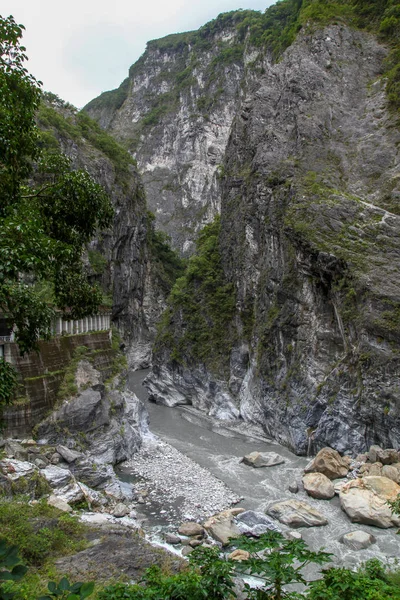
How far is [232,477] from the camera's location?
18.0 m

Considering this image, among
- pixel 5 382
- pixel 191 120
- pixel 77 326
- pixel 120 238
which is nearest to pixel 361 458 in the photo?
pixel 77 326

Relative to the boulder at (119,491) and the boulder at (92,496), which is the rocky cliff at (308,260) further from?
the boulder at (92,496)

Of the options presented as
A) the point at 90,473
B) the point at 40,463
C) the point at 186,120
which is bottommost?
the point at 90,473

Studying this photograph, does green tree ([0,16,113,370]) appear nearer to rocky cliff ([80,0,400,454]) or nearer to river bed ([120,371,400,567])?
river bed ([120,371,400,567])

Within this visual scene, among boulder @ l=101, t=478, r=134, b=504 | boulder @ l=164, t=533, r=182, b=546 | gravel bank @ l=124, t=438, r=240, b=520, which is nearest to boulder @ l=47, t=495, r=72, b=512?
boulder @ l=164, t=533, r=182, b=546

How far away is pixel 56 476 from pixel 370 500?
10.3 m

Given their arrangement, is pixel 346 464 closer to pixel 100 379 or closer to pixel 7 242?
pixel 100 379

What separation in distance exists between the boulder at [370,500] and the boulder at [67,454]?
31.1 feet

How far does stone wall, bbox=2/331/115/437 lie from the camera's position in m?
14.1

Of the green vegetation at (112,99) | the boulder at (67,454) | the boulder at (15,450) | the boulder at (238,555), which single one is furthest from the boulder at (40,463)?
the green vegetation at (112,99)

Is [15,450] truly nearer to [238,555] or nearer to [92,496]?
[92,496]

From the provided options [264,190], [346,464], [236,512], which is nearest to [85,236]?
[236,512]

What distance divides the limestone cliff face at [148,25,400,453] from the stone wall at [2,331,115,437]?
1209 cm

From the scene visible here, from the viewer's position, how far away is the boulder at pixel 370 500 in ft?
43.1
